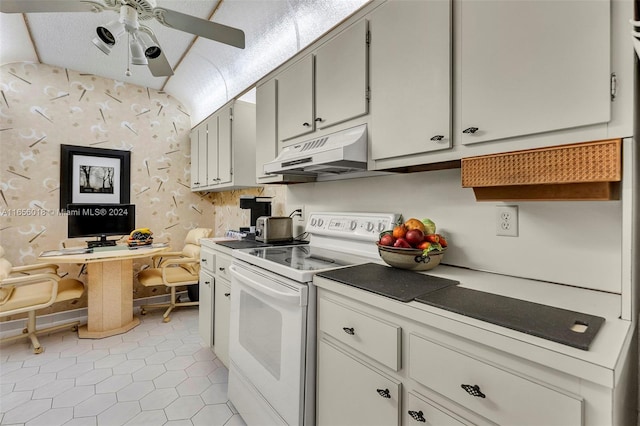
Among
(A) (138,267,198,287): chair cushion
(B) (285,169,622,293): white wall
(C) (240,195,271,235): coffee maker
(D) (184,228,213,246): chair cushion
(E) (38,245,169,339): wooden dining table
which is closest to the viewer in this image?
(B) (285,169,622,293): white wall

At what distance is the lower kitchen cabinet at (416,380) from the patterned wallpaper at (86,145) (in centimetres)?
178

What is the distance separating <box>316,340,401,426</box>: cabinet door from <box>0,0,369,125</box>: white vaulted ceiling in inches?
69.9

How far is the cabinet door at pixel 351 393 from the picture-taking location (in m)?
0.99

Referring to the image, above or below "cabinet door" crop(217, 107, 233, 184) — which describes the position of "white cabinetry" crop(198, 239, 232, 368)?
below

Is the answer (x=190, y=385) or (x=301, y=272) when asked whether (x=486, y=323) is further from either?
(x=190, y=385)

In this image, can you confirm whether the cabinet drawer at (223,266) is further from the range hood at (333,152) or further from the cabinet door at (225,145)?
the cabinet door at (225,145)

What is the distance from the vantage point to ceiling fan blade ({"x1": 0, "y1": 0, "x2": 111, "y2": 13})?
1.44 metres

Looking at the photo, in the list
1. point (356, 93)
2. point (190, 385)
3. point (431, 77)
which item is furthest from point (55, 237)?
point (431, 77)

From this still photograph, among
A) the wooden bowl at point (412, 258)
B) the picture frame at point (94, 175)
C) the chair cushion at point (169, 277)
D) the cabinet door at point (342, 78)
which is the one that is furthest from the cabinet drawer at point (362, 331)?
the picture frame at point (94, 175)

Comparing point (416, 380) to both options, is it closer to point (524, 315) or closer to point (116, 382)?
point (524, 315)

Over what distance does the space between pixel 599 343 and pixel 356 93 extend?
1371 millimetres

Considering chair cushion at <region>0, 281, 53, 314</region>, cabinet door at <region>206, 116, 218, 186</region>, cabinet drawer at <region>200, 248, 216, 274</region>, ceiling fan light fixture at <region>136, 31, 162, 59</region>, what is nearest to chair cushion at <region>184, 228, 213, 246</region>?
cabinet door at <region>206, 116, 218, 186</region>

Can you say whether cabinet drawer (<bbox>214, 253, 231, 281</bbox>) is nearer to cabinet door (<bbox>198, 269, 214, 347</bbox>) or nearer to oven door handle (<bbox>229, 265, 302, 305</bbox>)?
cabinet door (<bbox>198, 269, 214, 347</bbox>)

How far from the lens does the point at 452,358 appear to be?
2.70 feet
